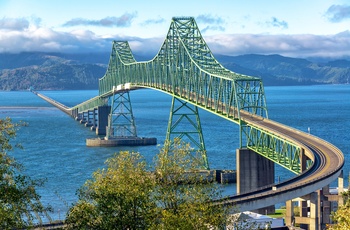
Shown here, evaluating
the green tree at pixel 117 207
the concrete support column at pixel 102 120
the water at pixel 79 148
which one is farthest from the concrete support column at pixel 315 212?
the concrete support column at pixel 102 120

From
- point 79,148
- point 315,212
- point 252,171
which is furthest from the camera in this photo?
point 79,148

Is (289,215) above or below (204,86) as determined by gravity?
below

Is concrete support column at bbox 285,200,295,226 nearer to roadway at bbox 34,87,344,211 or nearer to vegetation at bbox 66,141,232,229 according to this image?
roadway at bbox 34,87,344,211

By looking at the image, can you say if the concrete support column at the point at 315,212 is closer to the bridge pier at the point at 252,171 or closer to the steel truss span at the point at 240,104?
the steel truss span at the point at 240,104

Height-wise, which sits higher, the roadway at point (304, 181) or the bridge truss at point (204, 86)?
the bridge truss at point (204, 86)

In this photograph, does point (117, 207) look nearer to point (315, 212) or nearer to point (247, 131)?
point (315, 212)

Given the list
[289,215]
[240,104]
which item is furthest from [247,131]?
[289,215]

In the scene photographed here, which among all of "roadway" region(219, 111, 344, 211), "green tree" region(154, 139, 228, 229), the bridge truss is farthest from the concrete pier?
"green tree" region(154, 139, 228, 229)
